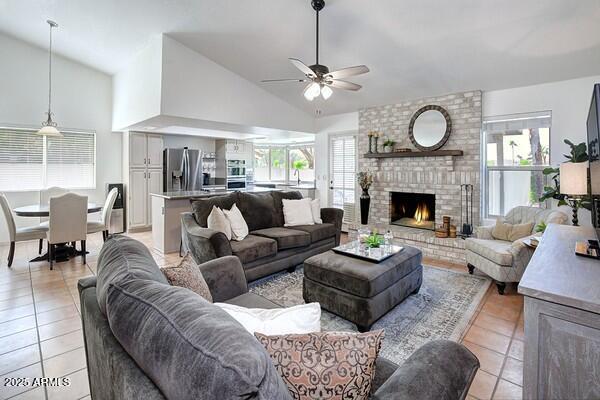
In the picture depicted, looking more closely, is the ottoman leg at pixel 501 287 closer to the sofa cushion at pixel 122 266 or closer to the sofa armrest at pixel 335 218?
the sofa armrest at pixel 335 218

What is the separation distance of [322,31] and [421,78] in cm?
169

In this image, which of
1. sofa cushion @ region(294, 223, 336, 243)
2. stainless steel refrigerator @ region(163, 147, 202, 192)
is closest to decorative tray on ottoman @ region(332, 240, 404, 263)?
sofa cushion @ region(294, 223, 336, 243)

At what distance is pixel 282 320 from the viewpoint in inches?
42.9

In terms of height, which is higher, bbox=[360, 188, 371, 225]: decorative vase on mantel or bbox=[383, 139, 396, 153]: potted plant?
bbox=[383, 139, 396, 153]: potted plant

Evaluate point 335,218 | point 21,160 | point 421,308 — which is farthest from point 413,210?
point 21,160

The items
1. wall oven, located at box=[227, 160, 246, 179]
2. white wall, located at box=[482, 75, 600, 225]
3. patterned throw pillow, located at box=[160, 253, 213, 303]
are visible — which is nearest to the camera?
patterned throw pillow, located at box=[160, 253, 213, 303]

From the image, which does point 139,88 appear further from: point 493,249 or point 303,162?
point 493,249

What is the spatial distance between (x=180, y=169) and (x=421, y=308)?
5783 mm

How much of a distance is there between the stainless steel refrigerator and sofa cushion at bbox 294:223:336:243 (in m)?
3.75

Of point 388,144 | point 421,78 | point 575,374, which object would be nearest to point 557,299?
point 575,374

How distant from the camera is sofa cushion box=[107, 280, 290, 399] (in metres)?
0.63

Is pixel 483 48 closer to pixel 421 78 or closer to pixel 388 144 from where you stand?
pixel 421 78

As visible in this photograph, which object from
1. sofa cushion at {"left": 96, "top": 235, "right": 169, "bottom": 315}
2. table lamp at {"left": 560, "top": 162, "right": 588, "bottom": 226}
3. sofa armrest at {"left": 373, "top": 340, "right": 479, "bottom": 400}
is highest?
table lamp at {"left": 560, "top": 162, "right": 588, "bottom": 226}

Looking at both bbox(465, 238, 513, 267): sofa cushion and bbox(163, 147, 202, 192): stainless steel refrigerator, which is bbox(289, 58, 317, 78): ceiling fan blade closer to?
bbox(465, 238, 513, 267): sofa cushion
